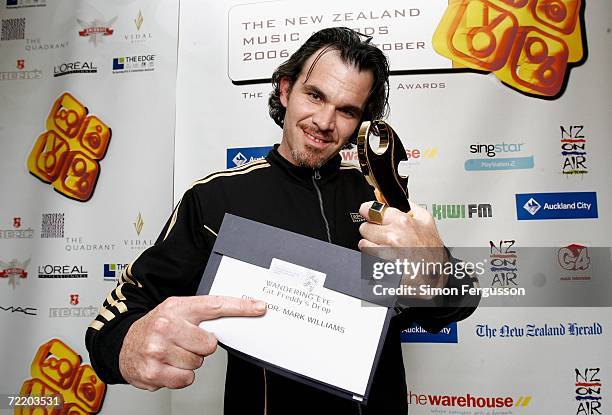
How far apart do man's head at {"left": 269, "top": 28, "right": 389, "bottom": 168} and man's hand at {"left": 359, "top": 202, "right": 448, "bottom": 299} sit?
36 centimetres

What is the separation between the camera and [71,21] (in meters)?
1.71

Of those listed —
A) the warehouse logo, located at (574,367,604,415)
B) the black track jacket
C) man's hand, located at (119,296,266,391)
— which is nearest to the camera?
man's hand, located at (119,296,266,391)

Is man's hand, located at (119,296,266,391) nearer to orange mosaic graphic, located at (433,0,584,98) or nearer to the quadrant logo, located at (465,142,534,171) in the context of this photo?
the quadrant logo, located at (465,142,534,171)

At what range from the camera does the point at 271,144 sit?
1502 millimetres

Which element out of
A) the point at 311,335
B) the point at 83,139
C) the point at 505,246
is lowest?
the point at 311,335

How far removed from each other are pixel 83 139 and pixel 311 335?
129 cm

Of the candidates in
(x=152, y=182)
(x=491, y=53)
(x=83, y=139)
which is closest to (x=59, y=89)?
(x=83, y=139)

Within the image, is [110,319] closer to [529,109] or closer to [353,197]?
[353,197]

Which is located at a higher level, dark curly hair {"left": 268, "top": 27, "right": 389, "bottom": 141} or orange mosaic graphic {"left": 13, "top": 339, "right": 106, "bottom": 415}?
dark curly hair {"left": 268, "top": 27, "right": 389, "bottom": 141}

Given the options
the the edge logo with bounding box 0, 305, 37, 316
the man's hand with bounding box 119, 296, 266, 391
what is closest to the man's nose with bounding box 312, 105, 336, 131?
the man's hand with bounding box 119, 296, 266, 391

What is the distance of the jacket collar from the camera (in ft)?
3.35

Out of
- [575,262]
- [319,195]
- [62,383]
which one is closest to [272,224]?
[319,195]

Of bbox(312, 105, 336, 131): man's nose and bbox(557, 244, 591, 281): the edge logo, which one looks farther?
bbox(557, 244, 591, 281): the edge logo

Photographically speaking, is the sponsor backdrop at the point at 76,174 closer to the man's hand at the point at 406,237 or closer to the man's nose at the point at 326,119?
the man's nose at the point at 326,119
